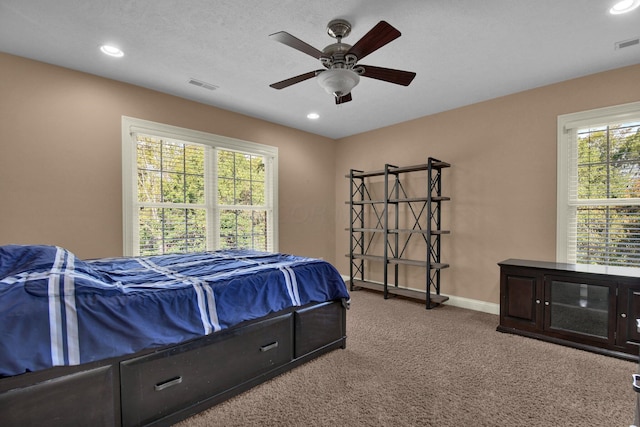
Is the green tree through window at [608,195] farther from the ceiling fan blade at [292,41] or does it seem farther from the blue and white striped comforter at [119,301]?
the ceiling fan blade at [292,41]

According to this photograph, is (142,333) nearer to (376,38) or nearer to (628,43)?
(376,38)

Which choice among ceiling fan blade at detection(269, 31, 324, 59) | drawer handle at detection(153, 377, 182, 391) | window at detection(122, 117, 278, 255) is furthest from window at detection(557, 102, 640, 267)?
drawer handle at detection(153, 377, 182, 391)

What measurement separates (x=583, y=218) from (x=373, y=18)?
3016mm

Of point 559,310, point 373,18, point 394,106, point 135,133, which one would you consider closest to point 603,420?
point 559,310

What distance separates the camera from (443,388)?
2123mm

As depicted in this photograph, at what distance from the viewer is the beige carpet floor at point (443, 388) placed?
71.4 inches

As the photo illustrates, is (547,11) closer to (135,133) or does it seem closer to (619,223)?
(619,223)

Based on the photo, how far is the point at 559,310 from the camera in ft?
9.34

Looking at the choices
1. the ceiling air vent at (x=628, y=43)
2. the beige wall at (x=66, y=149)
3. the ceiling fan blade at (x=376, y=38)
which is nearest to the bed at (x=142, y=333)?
the beige wall at (x=66, y=149)

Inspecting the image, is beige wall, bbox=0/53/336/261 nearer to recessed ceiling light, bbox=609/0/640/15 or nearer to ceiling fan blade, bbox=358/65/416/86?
ceiling fan blade, bbox=358/65/416/86

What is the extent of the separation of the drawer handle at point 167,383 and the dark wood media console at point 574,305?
307 cm

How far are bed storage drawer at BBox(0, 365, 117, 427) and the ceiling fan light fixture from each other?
2.16m

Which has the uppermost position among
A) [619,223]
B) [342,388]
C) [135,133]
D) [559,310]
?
[135,133]

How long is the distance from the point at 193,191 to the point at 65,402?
2.76 m
